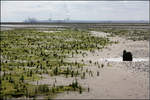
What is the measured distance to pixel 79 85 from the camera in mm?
15805

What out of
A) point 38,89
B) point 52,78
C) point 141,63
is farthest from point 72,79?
point 141,63

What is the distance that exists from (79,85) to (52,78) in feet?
8.93

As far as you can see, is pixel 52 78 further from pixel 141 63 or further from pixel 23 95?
pixel 141 63

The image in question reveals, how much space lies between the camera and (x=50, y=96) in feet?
45.4

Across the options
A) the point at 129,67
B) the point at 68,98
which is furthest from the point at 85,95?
the point at 129,67

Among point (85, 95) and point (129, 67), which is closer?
point (85, 95)

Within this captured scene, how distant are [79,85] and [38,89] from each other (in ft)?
8.00

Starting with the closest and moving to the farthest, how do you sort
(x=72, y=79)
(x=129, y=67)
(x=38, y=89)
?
1. (x=38, y=89)
2. (x=72, y=79)
3. (x=129, y=67)

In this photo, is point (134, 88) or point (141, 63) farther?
point (141, 63)

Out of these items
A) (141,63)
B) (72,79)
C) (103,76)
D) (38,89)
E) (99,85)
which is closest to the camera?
(38,89)

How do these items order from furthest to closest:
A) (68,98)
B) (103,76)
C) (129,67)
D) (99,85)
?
1. (129,67)
2. (103,76)
3. (99,85)
4. (68,98)

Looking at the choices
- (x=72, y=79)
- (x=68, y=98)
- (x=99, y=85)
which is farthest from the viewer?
(x=72, y=79)

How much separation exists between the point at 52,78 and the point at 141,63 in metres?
9.13

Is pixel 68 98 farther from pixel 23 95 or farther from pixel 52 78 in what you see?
pixel 52 78
